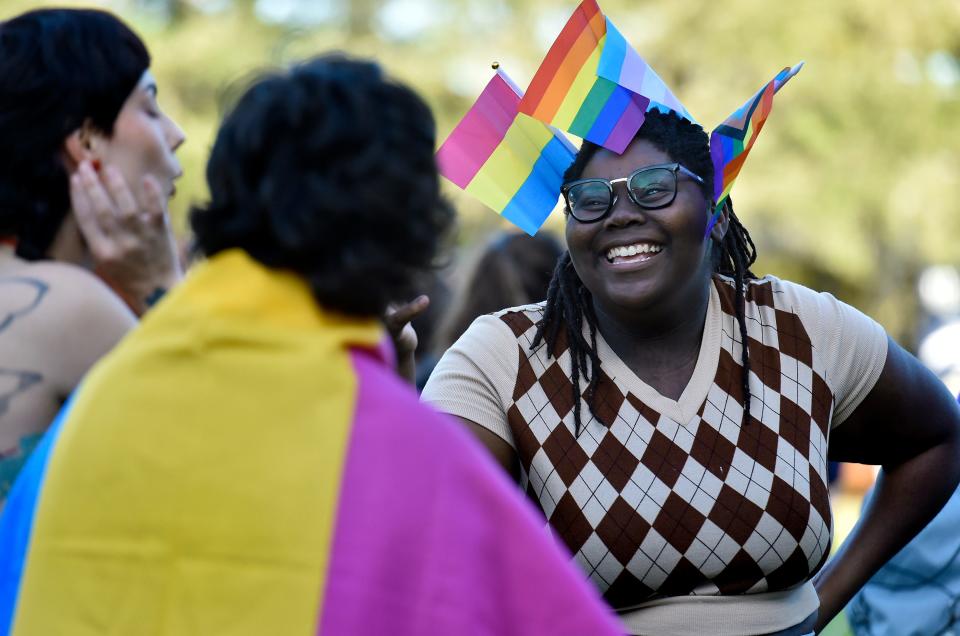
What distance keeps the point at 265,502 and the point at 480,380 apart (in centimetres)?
135

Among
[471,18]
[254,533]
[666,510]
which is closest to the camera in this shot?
[254,533]

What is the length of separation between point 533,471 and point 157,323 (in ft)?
4.51

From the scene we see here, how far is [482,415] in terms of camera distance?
3.07 m

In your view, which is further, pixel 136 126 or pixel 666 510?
pixel 666 510

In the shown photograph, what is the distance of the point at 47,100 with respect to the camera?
238cm

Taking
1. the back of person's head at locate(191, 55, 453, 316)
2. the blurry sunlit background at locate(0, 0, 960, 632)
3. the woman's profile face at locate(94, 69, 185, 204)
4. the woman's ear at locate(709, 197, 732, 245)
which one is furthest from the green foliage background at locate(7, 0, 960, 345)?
the back of person's head at locate(191, 55, 453, 316)

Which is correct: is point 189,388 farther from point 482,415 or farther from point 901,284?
point 901,284

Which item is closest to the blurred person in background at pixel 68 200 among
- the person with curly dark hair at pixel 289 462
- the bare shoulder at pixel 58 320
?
the bare shoulder at pixel 58 320

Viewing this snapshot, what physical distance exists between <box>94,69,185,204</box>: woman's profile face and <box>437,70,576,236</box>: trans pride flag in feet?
3.23

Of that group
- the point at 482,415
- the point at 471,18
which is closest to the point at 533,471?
the point at 482,415

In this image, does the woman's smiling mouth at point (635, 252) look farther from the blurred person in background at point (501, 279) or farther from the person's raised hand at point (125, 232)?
the blurred person in background at point (501, 279)

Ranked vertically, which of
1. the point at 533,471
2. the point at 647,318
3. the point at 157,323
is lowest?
the point at 533,471

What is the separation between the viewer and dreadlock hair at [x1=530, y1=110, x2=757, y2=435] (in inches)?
124

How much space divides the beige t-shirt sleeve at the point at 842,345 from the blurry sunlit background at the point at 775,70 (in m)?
10.7
